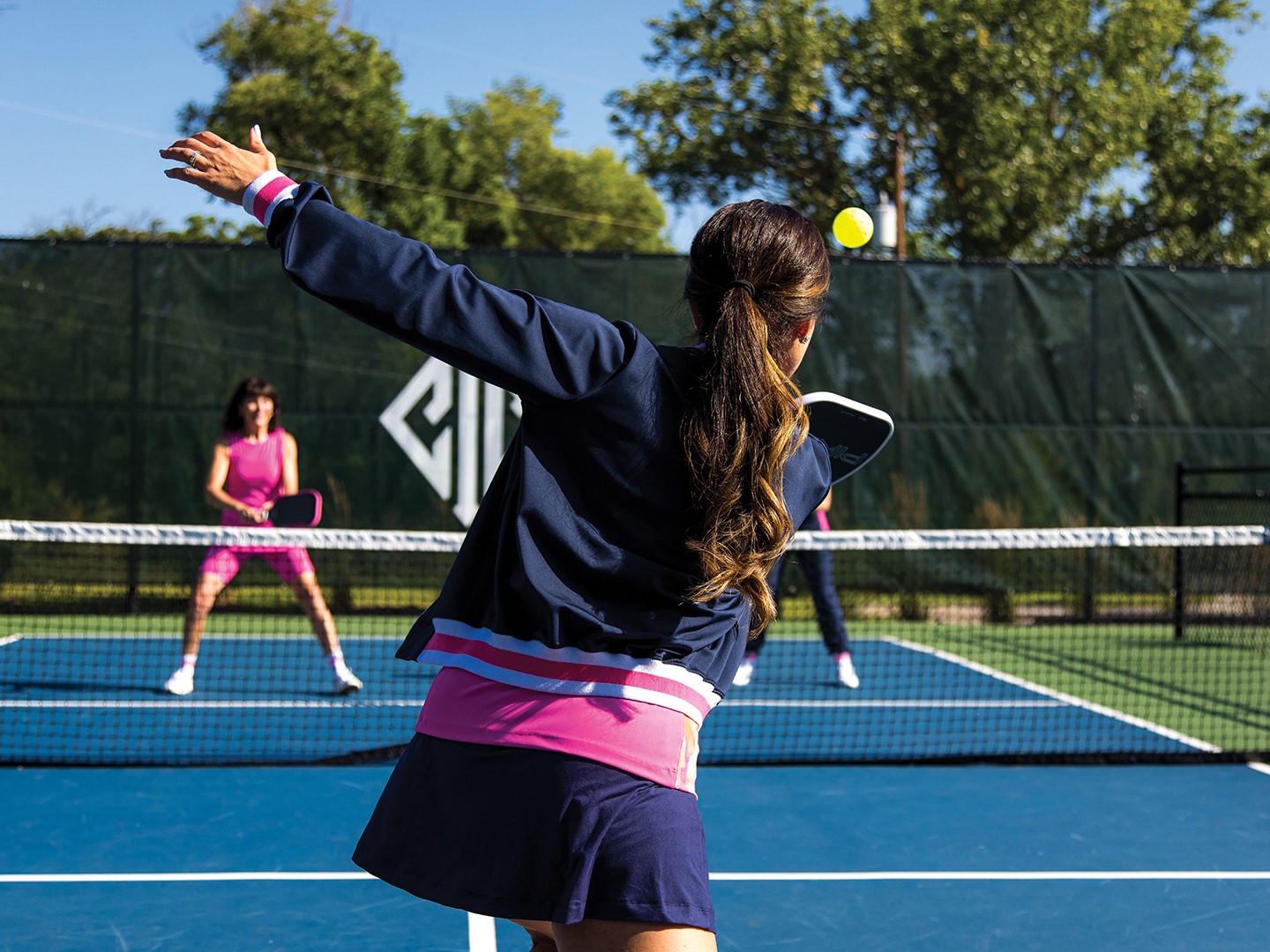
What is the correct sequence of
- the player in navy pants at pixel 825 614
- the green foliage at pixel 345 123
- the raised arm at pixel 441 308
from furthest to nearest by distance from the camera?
the green foliage at pixel 345 123 → the player in navy pants at pixel 825 614 → the raised arm at pixel 441 308

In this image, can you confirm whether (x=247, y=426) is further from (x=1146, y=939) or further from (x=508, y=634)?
(x=508, y=634)

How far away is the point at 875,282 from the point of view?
9758mm

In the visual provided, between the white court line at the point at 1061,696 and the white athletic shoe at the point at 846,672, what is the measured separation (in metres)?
0.87

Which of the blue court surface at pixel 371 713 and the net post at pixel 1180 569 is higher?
the net post at pixel 1180 569

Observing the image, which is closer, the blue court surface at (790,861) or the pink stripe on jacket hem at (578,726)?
the pink stripe on jacket hem at (578,726)

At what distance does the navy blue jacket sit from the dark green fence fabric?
7.29 metres

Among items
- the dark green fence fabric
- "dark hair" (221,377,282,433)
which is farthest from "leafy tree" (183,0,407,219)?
"dark hair" (221,377,282,433)

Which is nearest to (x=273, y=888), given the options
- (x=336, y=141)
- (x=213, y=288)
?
(x=213, y=288)

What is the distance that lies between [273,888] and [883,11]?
22865 millimetres

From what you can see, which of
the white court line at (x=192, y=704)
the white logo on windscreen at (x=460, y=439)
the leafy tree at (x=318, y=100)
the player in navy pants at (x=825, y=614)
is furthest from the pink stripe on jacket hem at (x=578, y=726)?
the leafy tree at (x=318, y=100)

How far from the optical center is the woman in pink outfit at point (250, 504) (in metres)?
6.31

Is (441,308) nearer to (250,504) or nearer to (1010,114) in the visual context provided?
(250,504)

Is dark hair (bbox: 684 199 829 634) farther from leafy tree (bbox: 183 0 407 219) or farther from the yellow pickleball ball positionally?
leafy tree (bbox: 183 0 407 219)

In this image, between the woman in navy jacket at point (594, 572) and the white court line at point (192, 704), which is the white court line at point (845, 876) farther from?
the white court line at point (192, 704)
